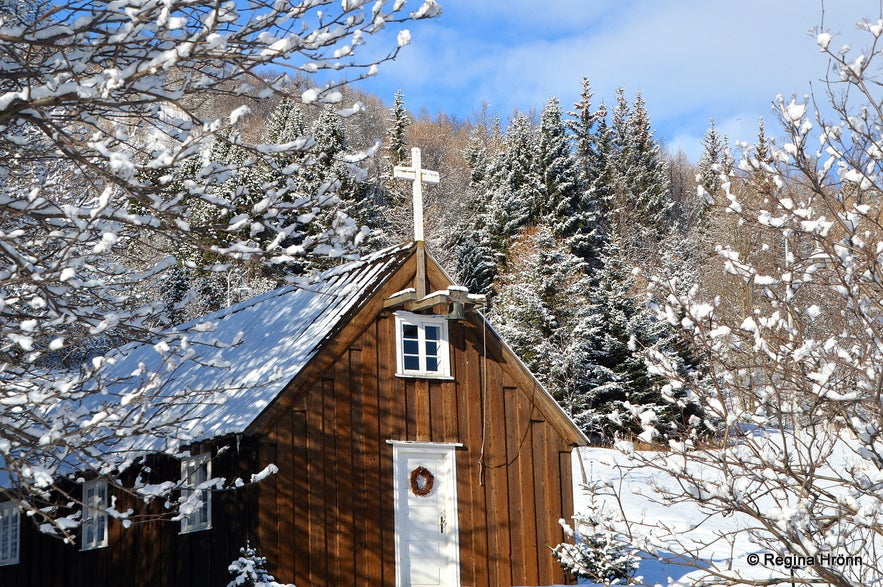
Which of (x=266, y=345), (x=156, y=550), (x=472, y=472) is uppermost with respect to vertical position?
(x=266, y=345)

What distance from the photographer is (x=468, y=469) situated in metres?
14.7

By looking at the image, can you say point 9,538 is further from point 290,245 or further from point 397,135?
point 397,135

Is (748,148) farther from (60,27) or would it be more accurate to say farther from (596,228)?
(596,228)

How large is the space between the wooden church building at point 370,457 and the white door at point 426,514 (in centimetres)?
2

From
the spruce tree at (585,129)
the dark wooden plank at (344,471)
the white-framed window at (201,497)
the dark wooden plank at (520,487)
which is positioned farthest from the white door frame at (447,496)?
the spruce tree at (585,129)

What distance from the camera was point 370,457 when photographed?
1394cm

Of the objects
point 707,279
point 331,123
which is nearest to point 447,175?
point 331,123

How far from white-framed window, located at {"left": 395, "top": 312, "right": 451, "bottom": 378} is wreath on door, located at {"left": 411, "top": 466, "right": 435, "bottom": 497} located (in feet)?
4.81

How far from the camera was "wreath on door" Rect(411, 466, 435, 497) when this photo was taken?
562 inches

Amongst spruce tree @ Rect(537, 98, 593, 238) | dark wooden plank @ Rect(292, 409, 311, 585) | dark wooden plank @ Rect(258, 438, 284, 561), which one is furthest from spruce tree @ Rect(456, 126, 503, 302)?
dark wooden plank @ Rect(258, 438, 284, 561)

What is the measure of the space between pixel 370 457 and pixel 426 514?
4.24 ft

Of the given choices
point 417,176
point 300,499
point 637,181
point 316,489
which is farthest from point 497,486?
point 637,181

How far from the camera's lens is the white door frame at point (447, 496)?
46.0 feet

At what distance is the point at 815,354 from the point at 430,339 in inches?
361
